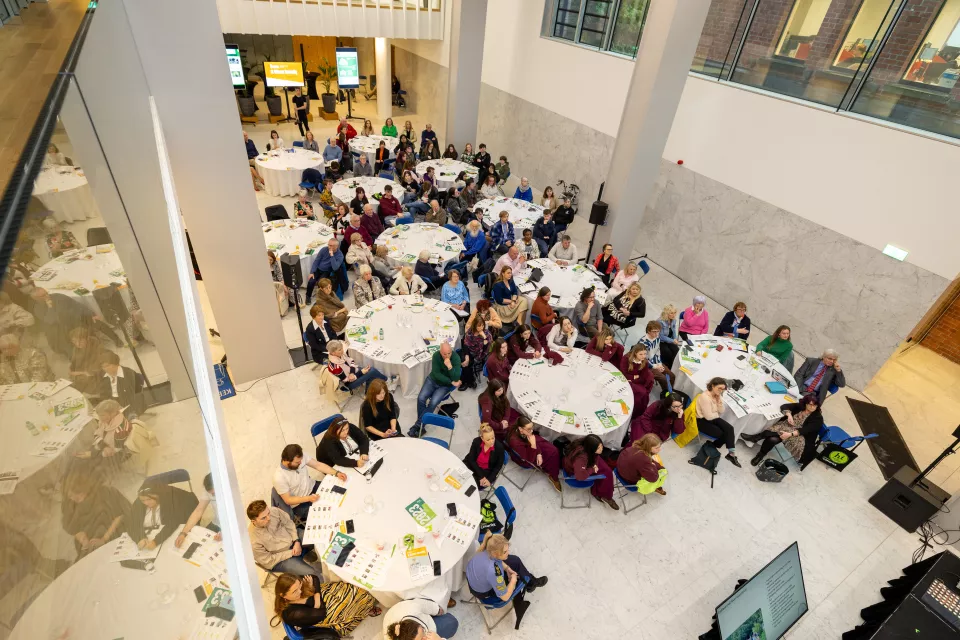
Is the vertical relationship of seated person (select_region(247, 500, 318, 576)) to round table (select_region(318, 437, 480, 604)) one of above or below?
below

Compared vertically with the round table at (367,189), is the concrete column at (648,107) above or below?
above

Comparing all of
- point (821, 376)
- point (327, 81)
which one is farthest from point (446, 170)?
point (327, 81)

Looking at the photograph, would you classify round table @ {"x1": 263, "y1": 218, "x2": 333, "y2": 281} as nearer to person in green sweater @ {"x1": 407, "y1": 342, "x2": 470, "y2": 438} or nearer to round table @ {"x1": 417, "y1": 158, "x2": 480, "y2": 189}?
person in green sweater @ {"x1": 407, "y1": 342, "x2": 470, "y2": 438}

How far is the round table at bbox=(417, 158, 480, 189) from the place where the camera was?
12.1 metres

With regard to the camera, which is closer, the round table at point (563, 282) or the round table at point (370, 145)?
the round table at point (563, 282)

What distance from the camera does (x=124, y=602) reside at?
101cm

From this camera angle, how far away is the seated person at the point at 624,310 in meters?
7.75

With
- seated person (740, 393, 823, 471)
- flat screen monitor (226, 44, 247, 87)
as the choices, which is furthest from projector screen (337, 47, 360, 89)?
seated person (740, 393, 823, 471)

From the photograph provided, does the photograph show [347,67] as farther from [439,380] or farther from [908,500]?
[908,500]

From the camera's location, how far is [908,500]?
5.79 metres

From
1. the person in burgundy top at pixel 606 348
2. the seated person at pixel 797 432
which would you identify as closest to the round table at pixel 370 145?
the person in burgundy top at pixel 606 348

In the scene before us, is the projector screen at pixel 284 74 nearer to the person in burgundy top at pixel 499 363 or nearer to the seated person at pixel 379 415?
the person in burgundy top at pixel 499 363

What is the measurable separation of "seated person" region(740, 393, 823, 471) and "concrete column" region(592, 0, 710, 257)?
15.3 ft

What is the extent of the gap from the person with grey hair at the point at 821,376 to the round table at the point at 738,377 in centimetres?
21
